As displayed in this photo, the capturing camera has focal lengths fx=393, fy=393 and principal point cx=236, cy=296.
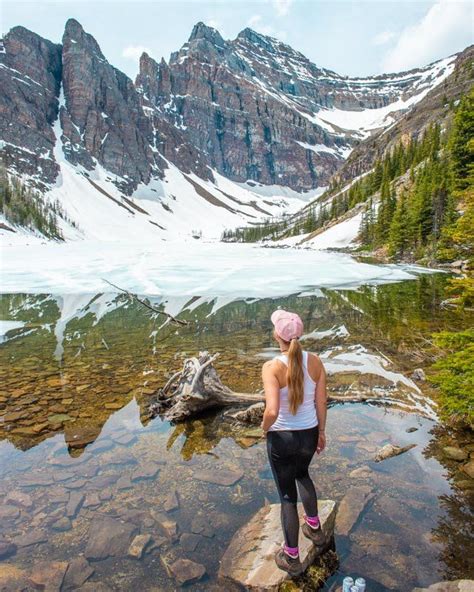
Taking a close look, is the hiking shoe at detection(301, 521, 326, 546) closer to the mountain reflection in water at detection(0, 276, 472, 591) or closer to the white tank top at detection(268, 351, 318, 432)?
the mountain reflection in water at detection(0, 276, 472, 591)

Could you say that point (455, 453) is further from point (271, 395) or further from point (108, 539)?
point (108, 539)

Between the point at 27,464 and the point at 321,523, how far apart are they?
5109 mm

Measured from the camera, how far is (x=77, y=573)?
4508 mm

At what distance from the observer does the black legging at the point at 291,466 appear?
434 cm

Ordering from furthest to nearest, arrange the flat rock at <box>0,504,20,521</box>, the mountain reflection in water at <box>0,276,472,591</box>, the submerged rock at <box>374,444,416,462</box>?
the submerged rock at <box>374,444,416,462</box>
the flat rock at <box>0,504,20,521</box>
the mountain reflection in water at <box>0,276,472,591</box>

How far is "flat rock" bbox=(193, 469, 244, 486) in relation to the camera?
6.27m

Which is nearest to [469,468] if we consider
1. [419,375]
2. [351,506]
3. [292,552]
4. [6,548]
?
[351,506]

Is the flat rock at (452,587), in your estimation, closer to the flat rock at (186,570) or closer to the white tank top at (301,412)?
the white tank top at (301,412)

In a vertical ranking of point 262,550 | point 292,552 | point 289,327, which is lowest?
point 262,550

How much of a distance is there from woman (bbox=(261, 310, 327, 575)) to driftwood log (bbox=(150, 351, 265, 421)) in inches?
166

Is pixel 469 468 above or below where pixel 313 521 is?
below

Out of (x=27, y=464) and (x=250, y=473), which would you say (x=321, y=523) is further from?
(x=27, y=464)

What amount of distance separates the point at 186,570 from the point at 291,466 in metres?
1.72

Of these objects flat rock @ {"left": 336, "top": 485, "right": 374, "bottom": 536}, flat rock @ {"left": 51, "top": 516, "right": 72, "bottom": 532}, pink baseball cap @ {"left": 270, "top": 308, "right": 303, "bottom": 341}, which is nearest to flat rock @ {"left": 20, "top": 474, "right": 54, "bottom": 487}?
flat rock @ {"left": 51, "top": 516, "right": 72, "bottom": 532}
